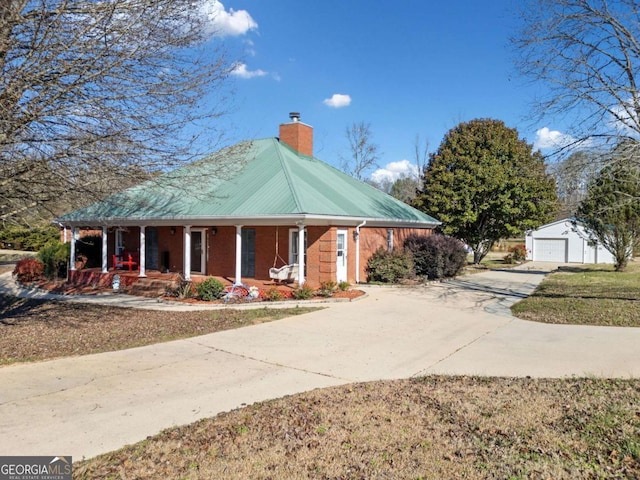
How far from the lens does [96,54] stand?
6.89 metres

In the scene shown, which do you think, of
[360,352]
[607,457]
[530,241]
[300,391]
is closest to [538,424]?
[607,457]

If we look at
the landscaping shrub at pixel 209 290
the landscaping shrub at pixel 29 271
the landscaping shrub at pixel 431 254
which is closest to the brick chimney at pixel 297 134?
the landscaping shrub at pixel 431 254

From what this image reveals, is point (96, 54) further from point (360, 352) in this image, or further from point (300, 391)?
point (360, 352)

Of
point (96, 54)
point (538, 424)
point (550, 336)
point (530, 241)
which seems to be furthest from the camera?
point (530, 241)

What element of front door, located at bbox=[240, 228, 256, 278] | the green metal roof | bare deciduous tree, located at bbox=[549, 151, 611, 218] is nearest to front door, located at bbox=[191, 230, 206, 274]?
the green metal roof

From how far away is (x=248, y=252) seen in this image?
16.4 meters

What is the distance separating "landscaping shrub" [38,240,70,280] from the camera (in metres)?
19.3

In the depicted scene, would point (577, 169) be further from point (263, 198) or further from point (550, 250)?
point (550, 250)

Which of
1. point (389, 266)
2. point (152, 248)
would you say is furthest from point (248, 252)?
point (152, 248)

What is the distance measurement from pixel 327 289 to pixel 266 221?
283 centimetres

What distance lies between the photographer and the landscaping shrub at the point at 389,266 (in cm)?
1686

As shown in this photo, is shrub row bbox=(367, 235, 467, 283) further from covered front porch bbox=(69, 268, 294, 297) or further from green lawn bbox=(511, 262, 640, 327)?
covered front porch bbox=(69, 268, 294, 297)

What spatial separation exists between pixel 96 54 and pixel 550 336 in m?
9.22

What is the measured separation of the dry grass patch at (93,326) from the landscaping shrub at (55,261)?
626 cm
